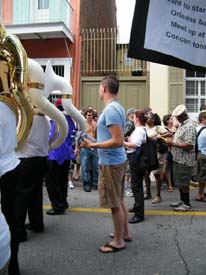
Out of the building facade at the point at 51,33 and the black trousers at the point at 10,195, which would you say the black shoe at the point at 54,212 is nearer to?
the black trousers at the point at 10,195

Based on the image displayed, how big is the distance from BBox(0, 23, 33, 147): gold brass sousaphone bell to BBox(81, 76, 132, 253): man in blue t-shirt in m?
1.35

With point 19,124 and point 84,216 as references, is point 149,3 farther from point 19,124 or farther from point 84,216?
point 84,216

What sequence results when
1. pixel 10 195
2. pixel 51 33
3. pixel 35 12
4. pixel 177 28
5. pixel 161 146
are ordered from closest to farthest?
pixel 177 28, pixel 10 195, pixel 161 146, pixel 51 33, pixel 35 12

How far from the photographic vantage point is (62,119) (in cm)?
368

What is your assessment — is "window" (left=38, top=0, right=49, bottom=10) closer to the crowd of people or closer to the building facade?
the building facade

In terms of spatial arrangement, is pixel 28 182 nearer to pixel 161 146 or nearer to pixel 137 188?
pixel 137 188

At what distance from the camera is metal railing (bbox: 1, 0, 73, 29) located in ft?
39.0

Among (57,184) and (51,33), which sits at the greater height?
(51,33)

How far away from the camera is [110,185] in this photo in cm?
380

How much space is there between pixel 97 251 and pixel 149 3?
261 centimetres

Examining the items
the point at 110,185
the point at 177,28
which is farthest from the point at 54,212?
the point at 177,28

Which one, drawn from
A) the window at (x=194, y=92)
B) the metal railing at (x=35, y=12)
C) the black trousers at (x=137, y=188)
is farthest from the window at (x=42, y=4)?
the black trousers at (x=137, y=188)

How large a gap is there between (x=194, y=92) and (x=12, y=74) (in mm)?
9881

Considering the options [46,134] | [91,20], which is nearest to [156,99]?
[91,20]
